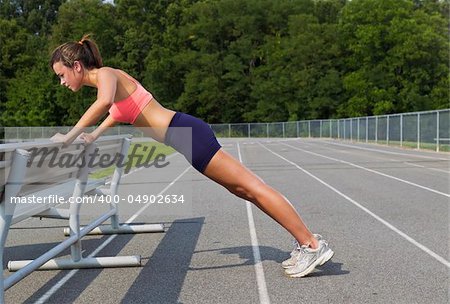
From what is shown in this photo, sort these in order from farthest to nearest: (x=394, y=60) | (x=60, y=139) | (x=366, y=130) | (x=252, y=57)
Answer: (x=252, y=57) < (x=394, y=60) < (x=366, y=130) < (x=60, y=139)

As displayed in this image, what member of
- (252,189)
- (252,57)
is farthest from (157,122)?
(252,57)

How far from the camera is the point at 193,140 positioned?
183 inches

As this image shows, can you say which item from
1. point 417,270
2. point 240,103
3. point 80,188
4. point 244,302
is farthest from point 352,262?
point 240,103

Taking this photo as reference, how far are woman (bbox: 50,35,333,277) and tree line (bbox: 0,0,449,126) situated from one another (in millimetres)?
57473

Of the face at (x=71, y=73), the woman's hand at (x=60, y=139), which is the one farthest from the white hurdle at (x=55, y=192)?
the face at (x=71, y=73)

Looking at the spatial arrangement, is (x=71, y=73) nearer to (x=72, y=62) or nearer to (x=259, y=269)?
(x=72, y=62)

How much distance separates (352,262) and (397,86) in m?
60.1

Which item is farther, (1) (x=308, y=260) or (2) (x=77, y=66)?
(1) (x=308, y=260)

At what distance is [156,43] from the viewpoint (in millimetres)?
83125

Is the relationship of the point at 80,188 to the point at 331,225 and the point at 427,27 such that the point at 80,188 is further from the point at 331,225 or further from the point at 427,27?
the point at 427,27

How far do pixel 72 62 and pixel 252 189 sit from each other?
5.56ft

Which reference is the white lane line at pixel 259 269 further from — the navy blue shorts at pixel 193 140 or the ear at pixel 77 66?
the ear at pixel 77 66

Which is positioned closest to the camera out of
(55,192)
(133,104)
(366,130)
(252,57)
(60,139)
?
(60,139)

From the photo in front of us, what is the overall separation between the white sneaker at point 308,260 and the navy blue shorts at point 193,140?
43.1 inches
